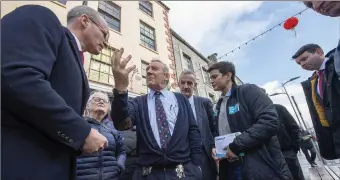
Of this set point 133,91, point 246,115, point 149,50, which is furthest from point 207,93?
point 246,115

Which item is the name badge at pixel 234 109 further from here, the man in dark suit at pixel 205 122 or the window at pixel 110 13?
the window at pixel 110 13

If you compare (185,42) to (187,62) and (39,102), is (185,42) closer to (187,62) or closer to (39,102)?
(187,62)

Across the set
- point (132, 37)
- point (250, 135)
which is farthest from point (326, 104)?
point (132, 37)

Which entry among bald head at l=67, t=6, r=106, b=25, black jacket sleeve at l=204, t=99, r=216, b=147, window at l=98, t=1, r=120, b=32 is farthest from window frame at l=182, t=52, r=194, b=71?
bald head at l=67, t=6, r=106, b=25

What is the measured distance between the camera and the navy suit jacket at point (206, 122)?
2482mm

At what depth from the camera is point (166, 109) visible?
7.39 ft

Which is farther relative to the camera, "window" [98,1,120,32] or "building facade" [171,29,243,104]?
"building facade" [171,29,243,104]

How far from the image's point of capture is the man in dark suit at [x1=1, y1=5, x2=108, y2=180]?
34.6 inches

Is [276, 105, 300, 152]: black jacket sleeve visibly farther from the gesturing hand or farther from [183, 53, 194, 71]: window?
[183, 53, 194, 71]: window

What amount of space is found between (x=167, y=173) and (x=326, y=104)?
5.03 feet

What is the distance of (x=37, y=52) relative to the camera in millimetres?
964

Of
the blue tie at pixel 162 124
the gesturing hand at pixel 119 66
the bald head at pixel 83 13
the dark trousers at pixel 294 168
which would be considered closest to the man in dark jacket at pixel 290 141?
the dark trousers at pixel 294 168

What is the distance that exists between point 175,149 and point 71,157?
3.37ft

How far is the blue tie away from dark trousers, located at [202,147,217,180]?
62 centimetres
